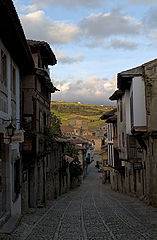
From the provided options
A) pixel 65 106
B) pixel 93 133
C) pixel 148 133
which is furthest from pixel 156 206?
pixel 65 106

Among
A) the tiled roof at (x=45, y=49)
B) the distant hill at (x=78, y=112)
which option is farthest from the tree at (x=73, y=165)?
the distant hill at (x=78, y=112)

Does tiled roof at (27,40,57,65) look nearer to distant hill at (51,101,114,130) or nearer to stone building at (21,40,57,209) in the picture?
stone building at (21,40,57,209)

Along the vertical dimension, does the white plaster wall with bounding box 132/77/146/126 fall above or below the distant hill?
below

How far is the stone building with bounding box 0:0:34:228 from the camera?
1067 cm

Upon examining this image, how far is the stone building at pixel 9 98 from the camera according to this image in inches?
420

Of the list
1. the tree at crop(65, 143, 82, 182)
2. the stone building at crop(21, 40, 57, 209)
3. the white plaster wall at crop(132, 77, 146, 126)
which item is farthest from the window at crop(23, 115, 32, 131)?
the tree at crop(65, 143, 82, 182)

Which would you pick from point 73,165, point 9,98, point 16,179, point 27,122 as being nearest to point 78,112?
point 73,165

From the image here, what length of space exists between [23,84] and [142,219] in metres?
8.89

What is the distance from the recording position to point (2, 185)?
41.1 feet

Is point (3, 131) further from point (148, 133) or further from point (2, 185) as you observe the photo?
point (148, 133)

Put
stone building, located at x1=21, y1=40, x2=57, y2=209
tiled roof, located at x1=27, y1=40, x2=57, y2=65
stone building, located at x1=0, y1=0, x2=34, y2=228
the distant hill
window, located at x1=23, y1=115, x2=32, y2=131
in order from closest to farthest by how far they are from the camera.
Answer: stone building, located at x1=0, y1=0, x2=34, y2=228 < stone building, located at x1=21, y1=40, x2=57, y2=209 < window, located at x1=23, y1=115, x2=32, y2=131 < tiled roof, located at x1=27, y1=40, x2=57, y2=65 < the distant hill

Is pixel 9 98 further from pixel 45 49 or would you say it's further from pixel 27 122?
pixel 45 49

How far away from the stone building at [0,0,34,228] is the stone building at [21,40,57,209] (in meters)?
2.19

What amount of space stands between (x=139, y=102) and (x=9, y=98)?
906 cm
